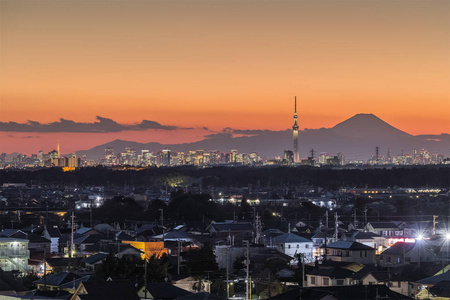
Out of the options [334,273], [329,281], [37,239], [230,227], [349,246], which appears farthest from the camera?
[230,227]

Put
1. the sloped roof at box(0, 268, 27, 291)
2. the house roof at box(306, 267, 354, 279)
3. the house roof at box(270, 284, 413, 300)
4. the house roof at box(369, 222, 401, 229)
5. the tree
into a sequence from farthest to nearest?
1. the house roof at box(369, 222, 401, 229)
2. the tree
3. the house roof at box(306, 267, 354, 279)
4. the sloped roof at box(0, 268, 27, 291)
5. the house roof at box(270, 284, 413, 300)

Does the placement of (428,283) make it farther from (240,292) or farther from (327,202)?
(327,202)

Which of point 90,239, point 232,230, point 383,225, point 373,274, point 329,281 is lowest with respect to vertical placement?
point 329,281

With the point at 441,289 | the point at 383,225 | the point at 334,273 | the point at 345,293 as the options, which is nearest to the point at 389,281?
the point at 334,273

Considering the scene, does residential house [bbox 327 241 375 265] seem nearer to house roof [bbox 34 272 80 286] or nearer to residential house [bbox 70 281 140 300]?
house roof [bbox 34 272 80 286]

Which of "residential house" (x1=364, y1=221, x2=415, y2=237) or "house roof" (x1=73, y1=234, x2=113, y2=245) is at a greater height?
"residential house" (x1=364, y1=221, x2=415, y2=237)

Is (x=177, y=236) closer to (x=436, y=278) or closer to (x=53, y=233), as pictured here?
(x=53, y=233)

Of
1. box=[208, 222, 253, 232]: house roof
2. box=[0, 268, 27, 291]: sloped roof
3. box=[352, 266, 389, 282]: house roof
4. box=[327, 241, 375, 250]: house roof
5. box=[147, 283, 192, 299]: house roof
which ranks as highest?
box=[208, 222, 253, 232]: house roof

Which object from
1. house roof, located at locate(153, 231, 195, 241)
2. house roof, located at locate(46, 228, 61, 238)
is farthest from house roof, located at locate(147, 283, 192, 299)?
house roof, located at locate(46, 228, 61, 238)

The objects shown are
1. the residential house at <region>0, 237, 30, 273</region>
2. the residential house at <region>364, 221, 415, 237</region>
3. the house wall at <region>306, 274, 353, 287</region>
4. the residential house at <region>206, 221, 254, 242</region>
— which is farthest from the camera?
the residential house at <region>364, 221, 415, 237</region>

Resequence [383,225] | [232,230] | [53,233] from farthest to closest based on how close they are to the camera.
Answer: [383,225]
[232,230]
[53,233]

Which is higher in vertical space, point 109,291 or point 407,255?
point 109,291

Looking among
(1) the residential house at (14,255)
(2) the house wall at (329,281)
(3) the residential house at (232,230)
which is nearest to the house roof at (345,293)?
(2) the house wall at (329,281)
